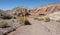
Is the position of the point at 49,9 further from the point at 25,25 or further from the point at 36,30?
the point at 36,30

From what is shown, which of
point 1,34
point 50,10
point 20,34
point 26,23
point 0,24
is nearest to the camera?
point 1,34

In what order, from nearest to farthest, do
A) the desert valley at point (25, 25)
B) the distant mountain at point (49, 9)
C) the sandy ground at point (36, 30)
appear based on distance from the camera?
the sandy ground at point (36, 30)
the desert valley at point (25, 25)
the distant mountain at point (49, 9)

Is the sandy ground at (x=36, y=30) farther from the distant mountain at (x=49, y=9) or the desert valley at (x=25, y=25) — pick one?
the distant mountain at (x=49, y=9)

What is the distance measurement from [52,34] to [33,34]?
4.62 feet

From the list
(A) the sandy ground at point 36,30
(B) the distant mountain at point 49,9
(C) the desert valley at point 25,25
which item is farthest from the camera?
(B) the distant mountain at point 49,9

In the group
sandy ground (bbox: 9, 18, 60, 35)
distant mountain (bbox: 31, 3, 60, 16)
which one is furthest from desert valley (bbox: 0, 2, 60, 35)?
distant mountain (bbox: 31, 3, 60, 16)

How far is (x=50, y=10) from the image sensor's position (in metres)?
51.8

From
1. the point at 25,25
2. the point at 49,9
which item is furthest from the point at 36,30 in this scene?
the point at 49,9

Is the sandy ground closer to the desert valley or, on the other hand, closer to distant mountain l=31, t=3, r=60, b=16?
the desert valley

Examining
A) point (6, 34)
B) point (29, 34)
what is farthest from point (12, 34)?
point (29, 34)

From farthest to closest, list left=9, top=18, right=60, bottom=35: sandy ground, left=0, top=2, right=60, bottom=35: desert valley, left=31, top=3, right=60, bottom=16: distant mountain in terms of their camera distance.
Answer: left=31, top=3, right=60, bottom=16: distant mountain
left=0, top=2, right=60, bottom=35: desert valley
left=9, top=18, right=60, bottom=35: sandy ground

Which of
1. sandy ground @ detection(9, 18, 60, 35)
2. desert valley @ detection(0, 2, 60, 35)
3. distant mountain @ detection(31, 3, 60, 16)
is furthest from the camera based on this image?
distant mountain @ detection(31, 3, 60, 16)

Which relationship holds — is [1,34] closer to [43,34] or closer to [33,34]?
[33,34]

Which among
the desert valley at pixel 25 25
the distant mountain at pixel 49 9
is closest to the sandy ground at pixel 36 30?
the desert valley at pixel 25 25
